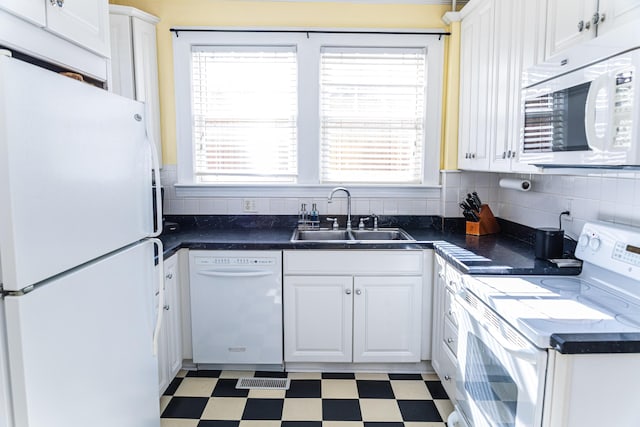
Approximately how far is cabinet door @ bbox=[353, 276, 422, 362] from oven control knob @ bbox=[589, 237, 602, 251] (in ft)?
3.21

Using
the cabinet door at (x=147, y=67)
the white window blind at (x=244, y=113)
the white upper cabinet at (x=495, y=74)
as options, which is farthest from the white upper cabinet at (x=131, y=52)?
the white upper cabinet at (x=495, y=74)

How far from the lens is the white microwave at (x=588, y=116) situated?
1173mm

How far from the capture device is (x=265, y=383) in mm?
2496

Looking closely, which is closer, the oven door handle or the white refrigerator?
the white refrigerator

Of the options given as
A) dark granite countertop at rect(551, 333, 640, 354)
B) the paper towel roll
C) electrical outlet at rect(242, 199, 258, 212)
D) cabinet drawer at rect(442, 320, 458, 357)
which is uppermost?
the paper towel roll

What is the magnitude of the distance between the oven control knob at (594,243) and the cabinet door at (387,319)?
3.21ft

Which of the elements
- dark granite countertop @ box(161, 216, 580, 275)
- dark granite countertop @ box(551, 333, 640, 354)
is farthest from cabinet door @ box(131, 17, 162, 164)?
dark granite countertop @ box(551, 333, 640, 354)

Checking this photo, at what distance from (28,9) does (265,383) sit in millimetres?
2142

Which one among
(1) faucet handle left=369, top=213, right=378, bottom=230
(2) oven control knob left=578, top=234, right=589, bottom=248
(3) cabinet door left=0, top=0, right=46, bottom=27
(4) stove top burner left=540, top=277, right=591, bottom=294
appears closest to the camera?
(3) cabinet door left=0, top=0, right=46, bottom=27

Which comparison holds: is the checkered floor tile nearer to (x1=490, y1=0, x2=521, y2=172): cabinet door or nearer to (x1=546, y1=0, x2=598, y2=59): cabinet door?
(x1=490, y1=0, x2=521, y2=172): cabinet door

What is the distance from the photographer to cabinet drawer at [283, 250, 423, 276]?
247 cm

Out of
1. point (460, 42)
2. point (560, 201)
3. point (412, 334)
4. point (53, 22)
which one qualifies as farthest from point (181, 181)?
point (560, 201)

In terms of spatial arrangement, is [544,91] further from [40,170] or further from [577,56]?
[40,170]

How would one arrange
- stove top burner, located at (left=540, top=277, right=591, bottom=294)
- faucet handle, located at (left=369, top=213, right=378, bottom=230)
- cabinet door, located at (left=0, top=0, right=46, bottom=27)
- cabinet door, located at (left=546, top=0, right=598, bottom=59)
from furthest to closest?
1. faucet handle, located at (left=369, top=213, right=378, bottom=230)
2. stove top burner, located at (left=540, top=277, right=591, bottom=294)
3. cabinet door, located at (left=546, top=0, right=598, bottom=59)
4. cabinet door, located at (left=0, top=0, right=46, bottom=27)
